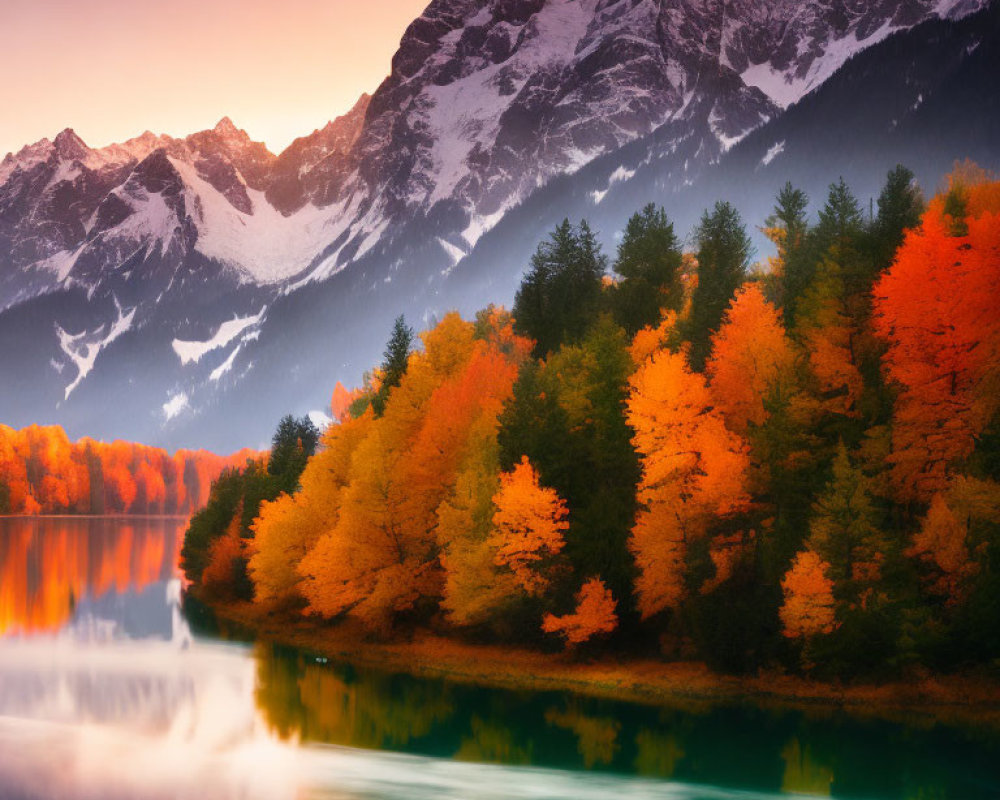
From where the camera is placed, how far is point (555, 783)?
133 feet

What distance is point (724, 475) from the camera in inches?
2194

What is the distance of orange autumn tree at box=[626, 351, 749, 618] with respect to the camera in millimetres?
56031

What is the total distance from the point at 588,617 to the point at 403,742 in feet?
47.4

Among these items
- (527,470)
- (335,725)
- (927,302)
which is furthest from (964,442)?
(335,725)

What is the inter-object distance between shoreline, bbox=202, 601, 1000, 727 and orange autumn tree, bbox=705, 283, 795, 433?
46.1ft

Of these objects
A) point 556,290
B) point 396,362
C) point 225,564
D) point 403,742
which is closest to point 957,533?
point 403,742

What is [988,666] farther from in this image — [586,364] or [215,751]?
[215,751]

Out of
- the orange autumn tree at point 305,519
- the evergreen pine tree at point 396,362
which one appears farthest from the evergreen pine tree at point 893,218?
the orange autumn tree at point 305,519

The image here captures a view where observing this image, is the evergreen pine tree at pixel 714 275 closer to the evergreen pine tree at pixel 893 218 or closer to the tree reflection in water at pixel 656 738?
the evergreen pine tree at pixel 893 218

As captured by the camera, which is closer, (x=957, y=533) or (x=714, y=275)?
(x=957, y=533)

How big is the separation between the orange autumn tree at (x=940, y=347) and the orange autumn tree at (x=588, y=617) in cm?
1610

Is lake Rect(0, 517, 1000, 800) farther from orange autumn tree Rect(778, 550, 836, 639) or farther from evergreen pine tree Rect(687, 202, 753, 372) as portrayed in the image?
evergreen pine tree Rect(687, 202, 753, 372)

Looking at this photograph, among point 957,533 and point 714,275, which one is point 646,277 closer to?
point 714,275

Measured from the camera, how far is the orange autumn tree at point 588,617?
190 ft
